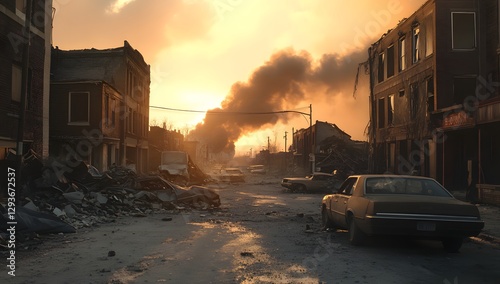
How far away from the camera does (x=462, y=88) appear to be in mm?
22578

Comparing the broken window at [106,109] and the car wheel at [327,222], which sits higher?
the broken window at [106,109]

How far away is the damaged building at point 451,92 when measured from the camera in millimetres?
18156

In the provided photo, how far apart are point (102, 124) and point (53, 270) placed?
2170 cm

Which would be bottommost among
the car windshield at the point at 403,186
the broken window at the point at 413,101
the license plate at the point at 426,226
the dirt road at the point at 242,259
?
the dirt road at the point at 242,259

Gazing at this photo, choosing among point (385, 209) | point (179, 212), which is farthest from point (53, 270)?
point (179, 212)

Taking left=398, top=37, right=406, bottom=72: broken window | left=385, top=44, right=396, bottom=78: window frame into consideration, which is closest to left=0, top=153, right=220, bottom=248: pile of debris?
left=398, top=37, right=406, bottom=72: broken window

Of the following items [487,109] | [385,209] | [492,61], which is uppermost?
[492,61]

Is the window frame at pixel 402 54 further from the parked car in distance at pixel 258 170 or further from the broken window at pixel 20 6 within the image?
the parked car in distance at pixel 258 170

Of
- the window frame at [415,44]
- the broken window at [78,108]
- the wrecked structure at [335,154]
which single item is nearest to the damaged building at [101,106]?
the broken window at [78,108]

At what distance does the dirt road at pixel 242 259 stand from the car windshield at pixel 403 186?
108cm

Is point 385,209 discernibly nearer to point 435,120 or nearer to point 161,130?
point 435,120

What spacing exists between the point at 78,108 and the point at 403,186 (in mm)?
23181

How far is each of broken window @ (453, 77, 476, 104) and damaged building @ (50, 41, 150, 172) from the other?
2006 centimetres

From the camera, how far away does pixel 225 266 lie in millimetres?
6828
